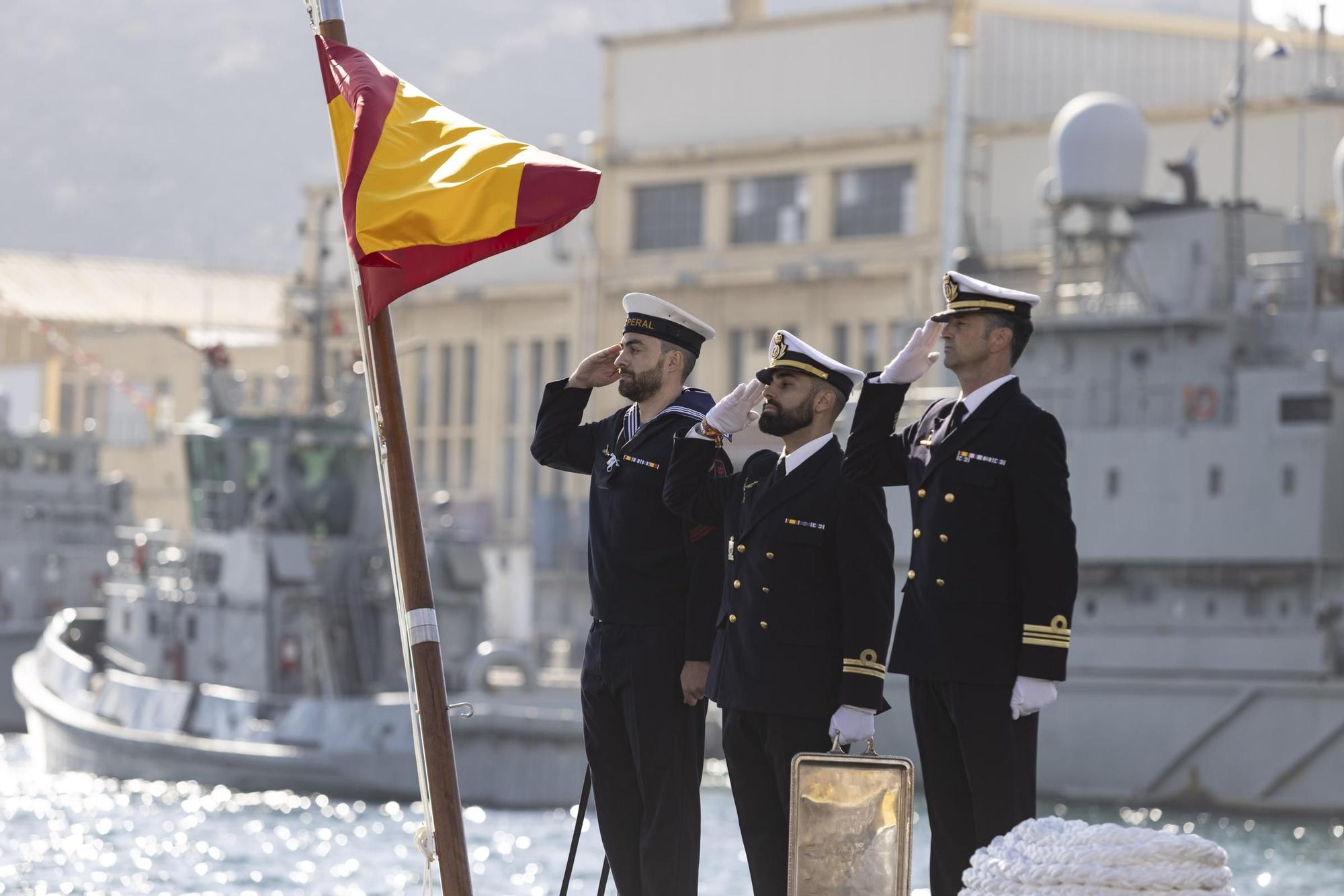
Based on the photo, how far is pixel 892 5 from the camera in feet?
133

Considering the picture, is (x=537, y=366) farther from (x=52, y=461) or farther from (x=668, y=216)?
(x=52, y=461)

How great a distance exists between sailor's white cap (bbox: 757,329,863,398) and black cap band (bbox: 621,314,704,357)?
38 centimetres

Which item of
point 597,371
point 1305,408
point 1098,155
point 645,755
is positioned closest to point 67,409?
point 1098,155

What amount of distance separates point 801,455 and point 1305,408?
18.9 m

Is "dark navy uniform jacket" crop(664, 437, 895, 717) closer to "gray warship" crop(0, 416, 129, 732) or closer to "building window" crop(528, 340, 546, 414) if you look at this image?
"gray warship" crop(0, 416, 129, 732)

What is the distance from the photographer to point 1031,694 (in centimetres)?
530

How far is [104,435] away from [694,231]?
68.5ft

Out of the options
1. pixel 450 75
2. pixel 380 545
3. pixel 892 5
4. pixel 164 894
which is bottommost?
pixel 164 894

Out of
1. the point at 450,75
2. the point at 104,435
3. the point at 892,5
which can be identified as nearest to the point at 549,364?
the point at 892,5

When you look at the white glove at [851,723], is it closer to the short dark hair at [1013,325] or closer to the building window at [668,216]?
the short dark hair at [1013,325]

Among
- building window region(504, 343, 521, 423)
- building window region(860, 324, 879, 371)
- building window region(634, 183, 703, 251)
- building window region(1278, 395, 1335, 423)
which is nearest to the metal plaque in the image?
building window region(1278, 395, 1335, 423)

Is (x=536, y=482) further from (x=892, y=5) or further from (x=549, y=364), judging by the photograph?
(x=892, y=5)

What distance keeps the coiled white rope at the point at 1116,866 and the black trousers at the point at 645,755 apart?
177cm

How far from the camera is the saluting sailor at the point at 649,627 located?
6195 millimetres
